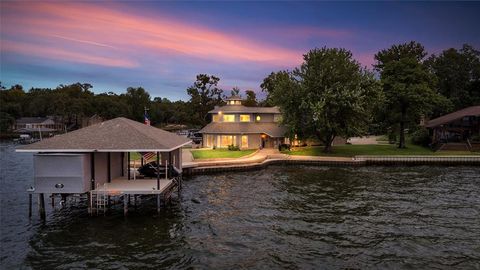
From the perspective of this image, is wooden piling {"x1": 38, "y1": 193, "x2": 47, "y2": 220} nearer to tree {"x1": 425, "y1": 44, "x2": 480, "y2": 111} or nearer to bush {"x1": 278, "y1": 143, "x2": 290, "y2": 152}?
bush {"x1": 278, "y1": 143, "x2": 290, "y2": 152}

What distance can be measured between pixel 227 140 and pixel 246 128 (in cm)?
382

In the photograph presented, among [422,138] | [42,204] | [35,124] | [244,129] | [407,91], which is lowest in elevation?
[42,204]

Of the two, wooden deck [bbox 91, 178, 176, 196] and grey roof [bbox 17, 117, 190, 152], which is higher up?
grey roof [bbox 17, 117, 190, 152]

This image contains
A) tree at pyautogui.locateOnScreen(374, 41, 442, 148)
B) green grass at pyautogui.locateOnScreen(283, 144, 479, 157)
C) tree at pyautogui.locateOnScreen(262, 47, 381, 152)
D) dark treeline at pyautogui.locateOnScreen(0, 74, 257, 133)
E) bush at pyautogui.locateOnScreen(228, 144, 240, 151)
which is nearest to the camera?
tree at pyautogui.locateOnScreen(262, 47, 381, 152)

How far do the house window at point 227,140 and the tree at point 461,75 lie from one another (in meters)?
53.1

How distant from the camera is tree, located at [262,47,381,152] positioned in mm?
50281

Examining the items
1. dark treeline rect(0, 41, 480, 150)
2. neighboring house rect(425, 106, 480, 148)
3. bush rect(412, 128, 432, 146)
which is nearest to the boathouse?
dark treeline rect(0, 41, 480, 150)

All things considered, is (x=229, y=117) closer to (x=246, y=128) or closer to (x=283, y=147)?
(x=246, y=128)

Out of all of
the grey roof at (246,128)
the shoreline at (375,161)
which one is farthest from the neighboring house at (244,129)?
the shoreline at (375,161)

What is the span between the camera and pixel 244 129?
6066cm

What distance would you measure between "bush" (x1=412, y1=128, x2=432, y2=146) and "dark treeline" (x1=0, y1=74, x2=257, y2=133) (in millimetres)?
47615

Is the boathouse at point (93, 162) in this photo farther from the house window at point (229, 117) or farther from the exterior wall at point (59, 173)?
the house window at point (229, 117)

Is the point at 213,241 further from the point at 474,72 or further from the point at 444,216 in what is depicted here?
the point at 474,72

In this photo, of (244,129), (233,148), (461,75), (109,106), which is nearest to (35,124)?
(109,106)
